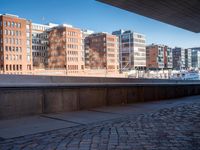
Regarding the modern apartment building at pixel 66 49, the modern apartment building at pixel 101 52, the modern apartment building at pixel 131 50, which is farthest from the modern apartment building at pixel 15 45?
the modern apartment building at pixel 131 50

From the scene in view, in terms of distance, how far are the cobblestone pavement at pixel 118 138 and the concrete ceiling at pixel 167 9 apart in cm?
895

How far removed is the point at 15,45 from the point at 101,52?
229 feet

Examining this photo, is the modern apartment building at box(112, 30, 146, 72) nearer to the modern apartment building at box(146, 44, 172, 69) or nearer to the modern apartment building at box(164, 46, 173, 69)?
the modern apartment building at box(146, 44, 172, 69)

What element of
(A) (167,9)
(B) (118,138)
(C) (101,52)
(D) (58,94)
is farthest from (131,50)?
(B) (118,138)

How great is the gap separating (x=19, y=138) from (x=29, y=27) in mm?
87657

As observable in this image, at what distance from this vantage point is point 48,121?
25.2ft

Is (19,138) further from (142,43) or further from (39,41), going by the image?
(142,43)

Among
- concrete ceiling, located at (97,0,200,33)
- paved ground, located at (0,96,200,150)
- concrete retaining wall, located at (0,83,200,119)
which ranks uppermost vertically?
concrete ceiling, located at (97,0,200,33)

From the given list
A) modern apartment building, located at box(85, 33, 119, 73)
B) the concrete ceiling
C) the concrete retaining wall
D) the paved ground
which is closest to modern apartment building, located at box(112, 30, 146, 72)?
modern apartment building, located at box(85, 33, 119, 73)

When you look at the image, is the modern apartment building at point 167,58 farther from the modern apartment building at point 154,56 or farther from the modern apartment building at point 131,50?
the modern apartment building at point 131,50

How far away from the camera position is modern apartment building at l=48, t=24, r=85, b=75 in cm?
11731

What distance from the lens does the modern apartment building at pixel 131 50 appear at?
6171 inches

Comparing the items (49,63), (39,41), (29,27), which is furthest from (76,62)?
(29,27)

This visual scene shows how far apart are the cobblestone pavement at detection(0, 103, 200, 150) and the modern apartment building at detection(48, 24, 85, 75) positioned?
4289 inches
